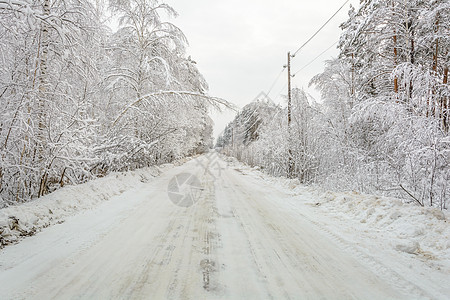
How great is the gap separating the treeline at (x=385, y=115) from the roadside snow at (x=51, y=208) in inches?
227

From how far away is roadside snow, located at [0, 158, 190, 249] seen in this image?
3.31 metres

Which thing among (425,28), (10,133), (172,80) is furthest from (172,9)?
(425,28)

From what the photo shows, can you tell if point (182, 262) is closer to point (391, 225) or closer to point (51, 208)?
point (51, 208)

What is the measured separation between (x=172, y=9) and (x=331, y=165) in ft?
37.6

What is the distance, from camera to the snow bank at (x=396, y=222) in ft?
11.0

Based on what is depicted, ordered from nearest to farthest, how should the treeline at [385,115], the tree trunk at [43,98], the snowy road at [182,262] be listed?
the snowy road at [182,262] → the tree trunk at [43,98] → the treeline at [385,115]

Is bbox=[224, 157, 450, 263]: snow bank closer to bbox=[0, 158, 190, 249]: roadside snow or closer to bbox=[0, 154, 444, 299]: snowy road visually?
bbox=[0, 154, 444, 299]: snowy road

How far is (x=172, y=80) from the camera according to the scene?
33.6 ft

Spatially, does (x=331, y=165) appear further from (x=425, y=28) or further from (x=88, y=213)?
(x=88, y=213)

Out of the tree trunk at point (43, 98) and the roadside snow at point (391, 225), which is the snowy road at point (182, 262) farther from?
the tree trunk at point (43, 98)

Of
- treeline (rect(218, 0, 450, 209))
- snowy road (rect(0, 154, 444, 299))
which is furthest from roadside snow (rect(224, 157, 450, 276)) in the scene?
treeline (rect(218, 0, 450, 209))

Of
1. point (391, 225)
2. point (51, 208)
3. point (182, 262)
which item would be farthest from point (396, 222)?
point (51, 208)

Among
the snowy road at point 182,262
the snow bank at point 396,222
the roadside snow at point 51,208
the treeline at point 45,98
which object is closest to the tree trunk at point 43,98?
the treeline at point 45,98

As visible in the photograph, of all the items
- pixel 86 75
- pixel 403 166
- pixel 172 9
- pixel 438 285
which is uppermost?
pixel 172 9
